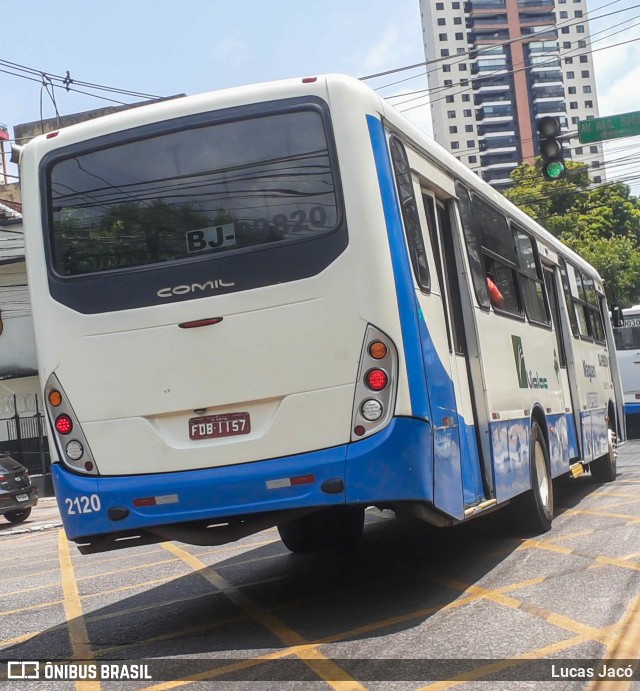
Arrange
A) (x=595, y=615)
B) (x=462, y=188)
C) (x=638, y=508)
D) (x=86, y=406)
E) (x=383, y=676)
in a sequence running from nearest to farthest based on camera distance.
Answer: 1. (x=383, y=676)
2. (x=595, y=615)
3. (x=86, y=406)
4. (x=462, y=188)
5. (x=638, y=508)

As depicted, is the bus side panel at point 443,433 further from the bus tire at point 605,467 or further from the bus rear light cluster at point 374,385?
the bus tire at point 605,467

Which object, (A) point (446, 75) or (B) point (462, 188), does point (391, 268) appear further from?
(A) point (446, 75)

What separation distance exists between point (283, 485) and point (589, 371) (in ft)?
29.2

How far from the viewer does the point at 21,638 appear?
286 inches

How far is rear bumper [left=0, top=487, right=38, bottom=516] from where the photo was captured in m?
20.1

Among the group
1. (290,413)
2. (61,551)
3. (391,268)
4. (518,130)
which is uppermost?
(518,130)

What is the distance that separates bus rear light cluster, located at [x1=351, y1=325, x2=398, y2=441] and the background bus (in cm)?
2165

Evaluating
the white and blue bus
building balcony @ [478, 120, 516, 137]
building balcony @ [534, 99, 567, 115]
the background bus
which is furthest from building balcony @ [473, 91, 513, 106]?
the white and blue bus

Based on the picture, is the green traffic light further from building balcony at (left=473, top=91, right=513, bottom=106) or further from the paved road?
building balcony at (left=473, top=91, right=513, bottom=106)

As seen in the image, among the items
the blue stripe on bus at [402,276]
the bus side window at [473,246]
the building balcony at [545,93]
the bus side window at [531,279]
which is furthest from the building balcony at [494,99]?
the blue stripe on bus at [402,276]

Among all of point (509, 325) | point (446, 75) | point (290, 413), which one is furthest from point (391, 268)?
point (446, 75)

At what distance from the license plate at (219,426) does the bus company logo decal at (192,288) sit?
0.76m

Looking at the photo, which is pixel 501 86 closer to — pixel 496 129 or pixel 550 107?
pixel 496 129

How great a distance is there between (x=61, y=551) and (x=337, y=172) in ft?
29.5
